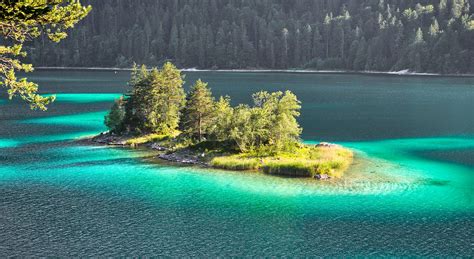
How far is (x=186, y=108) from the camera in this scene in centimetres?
A: 10488

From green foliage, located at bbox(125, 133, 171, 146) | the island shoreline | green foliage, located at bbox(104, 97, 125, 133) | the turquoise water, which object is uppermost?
green foliage, located at bbox(104, 97, 125, 133)

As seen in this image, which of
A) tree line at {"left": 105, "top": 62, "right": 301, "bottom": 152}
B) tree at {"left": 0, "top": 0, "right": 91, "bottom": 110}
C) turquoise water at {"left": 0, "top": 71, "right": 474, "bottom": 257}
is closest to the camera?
tree at {"left": 0, "top": 0, "right": 91, "bottom": 110}

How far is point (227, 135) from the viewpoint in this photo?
9550 centimetres

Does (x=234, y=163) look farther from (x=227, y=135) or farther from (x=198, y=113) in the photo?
(x=198, y=113)

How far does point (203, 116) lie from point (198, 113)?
1.23m

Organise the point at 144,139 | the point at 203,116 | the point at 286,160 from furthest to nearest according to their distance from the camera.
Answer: the point at 144,139 → the point at 203,116 → the point at 286,160

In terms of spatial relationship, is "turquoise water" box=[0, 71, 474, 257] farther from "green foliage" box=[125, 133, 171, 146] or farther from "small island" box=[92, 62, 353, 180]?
"green foliage" box=[125, 133, 171, 146]

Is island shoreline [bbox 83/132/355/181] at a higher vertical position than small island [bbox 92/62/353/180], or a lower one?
lower

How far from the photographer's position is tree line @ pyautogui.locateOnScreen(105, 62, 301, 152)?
93875mm

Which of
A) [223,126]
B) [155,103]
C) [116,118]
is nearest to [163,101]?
[155,103]

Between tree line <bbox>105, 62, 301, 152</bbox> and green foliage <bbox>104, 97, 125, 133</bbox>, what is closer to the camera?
tree line <bbox>105, 62, 301, 152</bbox>

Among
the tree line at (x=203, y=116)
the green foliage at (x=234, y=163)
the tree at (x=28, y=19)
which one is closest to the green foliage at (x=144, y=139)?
the tree line at (x=203, y=116)

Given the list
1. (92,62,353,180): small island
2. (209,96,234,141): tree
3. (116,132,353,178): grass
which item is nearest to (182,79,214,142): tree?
(92,62,353,180): small island

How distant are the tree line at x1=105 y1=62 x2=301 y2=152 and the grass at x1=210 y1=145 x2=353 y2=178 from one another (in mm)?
3131
